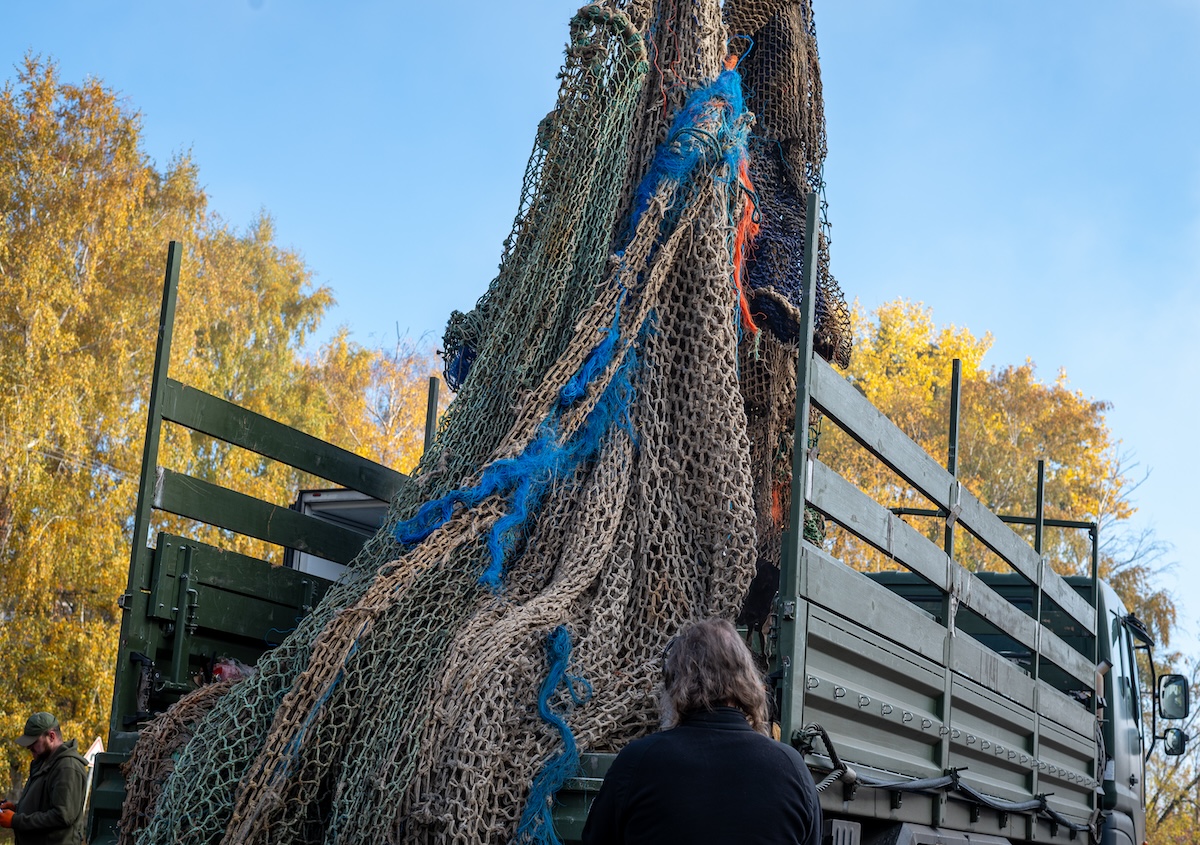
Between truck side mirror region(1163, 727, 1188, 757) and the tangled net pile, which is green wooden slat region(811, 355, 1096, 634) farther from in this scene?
truck side mirror region(1163, 727, 1188, 757)

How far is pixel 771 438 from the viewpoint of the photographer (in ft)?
18.1

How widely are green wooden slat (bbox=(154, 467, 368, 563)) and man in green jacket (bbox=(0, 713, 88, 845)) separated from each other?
6.28 ft

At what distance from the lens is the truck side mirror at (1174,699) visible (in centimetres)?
814

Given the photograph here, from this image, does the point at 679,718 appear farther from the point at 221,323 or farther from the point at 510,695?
the point at 221,323

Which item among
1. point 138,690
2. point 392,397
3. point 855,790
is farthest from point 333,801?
point 392,397

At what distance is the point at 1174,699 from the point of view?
821cm

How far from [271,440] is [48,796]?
2.47 metres

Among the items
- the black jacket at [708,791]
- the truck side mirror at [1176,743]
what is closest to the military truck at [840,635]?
the black jacket at [708,791]

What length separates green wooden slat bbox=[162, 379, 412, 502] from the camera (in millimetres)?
4907

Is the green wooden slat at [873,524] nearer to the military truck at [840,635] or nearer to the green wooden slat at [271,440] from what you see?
the military truck at [840,635]

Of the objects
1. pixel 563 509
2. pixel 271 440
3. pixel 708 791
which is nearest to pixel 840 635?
pixel 563 509

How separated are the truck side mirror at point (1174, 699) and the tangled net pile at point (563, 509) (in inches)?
165

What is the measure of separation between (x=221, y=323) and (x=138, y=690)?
2177cm

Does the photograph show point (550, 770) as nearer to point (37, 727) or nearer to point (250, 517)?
point (250, 517)
